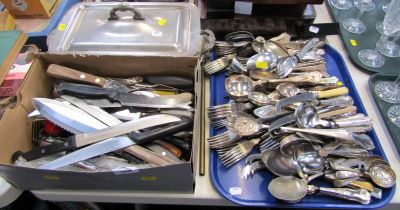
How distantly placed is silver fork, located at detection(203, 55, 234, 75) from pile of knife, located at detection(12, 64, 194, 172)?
4.4 inches

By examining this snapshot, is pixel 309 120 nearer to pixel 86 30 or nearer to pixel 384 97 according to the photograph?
pixel 384 97

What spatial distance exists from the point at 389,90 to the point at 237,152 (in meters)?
0.43

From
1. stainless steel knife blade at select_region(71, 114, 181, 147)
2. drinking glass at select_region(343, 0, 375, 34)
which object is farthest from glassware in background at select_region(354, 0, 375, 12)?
stainless steel knife blade at select_region(71, 114, 181, 147)

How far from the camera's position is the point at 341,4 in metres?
0.94

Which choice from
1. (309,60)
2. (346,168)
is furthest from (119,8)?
(346,168)

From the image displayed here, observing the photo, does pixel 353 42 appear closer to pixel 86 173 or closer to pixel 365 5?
pixel 365 5

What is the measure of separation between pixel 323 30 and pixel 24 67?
757 millimetres

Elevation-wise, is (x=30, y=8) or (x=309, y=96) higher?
(x=30, y=8)

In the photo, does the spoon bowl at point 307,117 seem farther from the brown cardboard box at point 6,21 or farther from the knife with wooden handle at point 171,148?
the brown cardboard box at point 6,21

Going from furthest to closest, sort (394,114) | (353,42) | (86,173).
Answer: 1. (353,42)
2. (394,114)
3. (86,173)

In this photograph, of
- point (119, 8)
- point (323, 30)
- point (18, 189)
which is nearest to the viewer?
point (18, 189)

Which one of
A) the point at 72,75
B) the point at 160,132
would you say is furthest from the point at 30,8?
the point at 160,132

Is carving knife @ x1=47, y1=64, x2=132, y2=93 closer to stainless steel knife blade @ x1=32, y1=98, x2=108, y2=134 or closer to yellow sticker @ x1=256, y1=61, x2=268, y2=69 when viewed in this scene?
stainless steel knife blade @ x1=32, y1=98, x2=108, y2=134

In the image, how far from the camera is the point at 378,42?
2.72 feet
